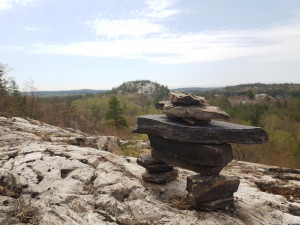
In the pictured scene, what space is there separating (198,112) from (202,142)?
0.65 m

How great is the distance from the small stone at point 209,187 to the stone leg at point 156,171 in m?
1.18

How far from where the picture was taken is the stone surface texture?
4.35 m

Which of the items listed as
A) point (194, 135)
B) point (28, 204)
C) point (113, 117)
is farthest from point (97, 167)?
point (113, 117)

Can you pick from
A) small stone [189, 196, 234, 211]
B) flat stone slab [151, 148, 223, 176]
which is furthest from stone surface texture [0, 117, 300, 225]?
flat stone slab [151, 148, 223, 176]

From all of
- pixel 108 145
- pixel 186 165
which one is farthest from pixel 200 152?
pixel 108 145

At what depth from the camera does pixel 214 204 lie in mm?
4645

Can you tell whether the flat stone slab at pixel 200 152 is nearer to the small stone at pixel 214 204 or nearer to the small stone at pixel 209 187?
the small stone at pixel 209 187

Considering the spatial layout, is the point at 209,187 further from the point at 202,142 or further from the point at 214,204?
the point at 202,142

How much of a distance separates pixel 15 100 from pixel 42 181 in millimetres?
19638

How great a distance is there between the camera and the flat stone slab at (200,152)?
459 cm

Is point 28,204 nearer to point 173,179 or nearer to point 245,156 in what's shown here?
point 173,179

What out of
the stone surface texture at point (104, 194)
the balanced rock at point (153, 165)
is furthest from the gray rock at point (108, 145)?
the balanced rock at point (153, 165)

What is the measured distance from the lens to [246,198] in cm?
549

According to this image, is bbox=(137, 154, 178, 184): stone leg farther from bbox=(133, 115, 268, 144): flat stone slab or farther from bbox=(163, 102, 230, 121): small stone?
bbox=(163, 102, 230, 121): small stone
